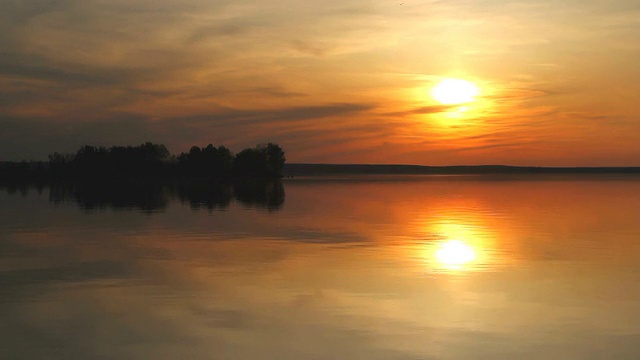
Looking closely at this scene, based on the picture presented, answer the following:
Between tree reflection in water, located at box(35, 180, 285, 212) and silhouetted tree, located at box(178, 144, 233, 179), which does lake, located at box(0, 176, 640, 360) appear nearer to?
tree reflection in water, located at box(35, 180, 285, 212)

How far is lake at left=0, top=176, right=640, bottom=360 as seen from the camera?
10562 mm

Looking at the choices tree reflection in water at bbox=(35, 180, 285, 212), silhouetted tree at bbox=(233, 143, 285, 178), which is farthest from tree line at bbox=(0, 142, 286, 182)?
tree reflection in water at bbox=(35, 180, 285, 212)

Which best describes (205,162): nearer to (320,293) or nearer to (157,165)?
(157,165)

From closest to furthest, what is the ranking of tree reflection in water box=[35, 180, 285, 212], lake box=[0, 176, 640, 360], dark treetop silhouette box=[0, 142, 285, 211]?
1. lake box=[0, 176, 640, 360]
2. tree reflection in water box=[35, 180, 285, 212]
3. dark treetop silhouette box=[0, 142, 285, 211]

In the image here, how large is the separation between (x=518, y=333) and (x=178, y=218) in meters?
24.0

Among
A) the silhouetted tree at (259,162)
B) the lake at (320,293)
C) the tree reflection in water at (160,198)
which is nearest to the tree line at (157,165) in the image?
the silhouetted tree at (259,162)

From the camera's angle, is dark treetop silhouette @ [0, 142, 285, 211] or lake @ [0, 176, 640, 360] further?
dark treetop silhouette @ [0, 142, 285, 211]

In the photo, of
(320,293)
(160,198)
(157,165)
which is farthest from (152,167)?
(320,293)

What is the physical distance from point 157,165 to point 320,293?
123m

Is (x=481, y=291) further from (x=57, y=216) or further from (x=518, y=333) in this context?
(x=57, y=216)

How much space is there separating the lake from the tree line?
105 meters

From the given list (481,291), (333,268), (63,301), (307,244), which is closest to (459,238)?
(307,244)

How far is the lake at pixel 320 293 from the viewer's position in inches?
416

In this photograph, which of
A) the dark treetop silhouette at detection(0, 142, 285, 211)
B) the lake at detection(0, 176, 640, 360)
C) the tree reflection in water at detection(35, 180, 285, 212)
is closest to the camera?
the lake at detection(0, 176, 640, 360)
